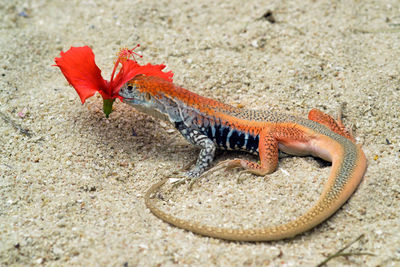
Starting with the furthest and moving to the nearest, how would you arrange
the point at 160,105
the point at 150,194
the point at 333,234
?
1. the point at 160,105
2. the point at 150,194
3. the point at 333,234

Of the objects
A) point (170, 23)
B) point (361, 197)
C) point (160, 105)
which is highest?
point (170, 23)

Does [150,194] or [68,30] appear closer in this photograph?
[150,194]

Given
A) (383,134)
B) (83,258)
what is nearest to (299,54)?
(383,134)

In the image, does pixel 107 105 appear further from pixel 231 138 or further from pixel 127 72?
pixel 231 138

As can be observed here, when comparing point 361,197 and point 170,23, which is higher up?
point 170,23

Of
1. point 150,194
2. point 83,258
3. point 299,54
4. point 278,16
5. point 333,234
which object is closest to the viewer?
point 83,258

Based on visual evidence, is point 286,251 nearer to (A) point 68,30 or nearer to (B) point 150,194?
(B) point 150,194

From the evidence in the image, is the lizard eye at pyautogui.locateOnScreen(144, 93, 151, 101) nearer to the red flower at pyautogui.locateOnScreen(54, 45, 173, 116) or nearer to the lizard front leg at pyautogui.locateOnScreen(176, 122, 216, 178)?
the red flower at pyautogui.locateOnScreen(54, 45, 173, 116)

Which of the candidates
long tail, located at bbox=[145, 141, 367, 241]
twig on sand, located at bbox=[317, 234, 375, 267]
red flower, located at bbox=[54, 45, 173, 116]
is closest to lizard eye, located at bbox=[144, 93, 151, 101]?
red flower, located at bbox=[54, 45, 173, 116]
